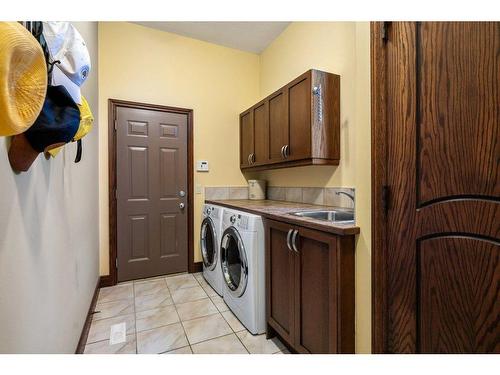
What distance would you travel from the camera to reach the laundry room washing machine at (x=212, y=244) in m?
2.36

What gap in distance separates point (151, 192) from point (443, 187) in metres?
2.67

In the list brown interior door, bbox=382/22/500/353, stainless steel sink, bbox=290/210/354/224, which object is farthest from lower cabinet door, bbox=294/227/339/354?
stainless steel sink, bbox=290/210/354/224

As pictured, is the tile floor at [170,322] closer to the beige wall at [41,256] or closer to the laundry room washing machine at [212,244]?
the laundry room washing machine at [212,244]

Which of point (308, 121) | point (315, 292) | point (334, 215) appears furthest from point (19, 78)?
point (334, 215)

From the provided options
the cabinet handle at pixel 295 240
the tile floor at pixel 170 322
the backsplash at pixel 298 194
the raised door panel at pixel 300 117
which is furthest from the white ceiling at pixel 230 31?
the tile floor at pixel 170 322

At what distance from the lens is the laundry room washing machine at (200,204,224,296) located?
2.36 metres

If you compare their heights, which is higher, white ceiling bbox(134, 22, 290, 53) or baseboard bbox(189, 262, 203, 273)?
white ceiling bbox(134, 22, 290, 53)

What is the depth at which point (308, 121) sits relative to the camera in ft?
6.78

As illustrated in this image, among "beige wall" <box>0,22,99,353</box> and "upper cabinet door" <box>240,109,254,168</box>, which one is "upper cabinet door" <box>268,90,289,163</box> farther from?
"beige wall" <box>0,22,99,353</box>
